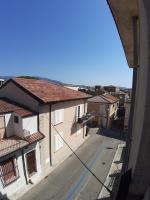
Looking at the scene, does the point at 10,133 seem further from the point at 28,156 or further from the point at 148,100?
the point at 148,100

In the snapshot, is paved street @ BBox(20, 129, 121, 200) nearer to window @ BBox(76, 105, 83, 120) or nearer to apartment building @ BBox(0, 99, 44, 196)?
apartment building @ BBox(0, 99, 44, 196)

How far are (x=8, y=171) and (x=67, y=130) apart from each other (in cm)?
909

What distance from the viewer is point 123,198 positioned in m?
1.78

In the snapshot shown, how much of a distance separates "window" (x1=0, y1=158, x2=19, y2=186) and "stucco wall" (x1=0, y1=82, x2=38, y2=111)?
467cm

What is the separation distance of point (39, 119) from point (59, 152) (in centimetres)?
575

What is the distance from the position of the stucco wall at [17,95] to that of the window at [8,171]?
4673 millimetres

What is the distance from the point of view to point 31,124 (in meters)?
14.0

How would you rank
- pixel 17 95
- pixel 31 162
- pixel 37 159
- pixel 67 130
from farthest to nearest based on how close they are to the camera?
pixel 67 130
pixel 17 95
pixel 37 159
pixel 31 162

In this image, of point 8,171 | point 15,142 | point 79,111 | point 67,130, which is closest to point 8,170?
point 8,171

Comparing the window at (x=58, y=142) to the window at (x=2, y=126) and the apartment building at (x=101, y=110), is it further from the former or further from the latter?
the apartment building at (x=101, y=110)

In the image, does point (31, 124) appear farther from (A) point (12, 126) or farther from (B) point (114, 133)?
(B) point (114, 133)

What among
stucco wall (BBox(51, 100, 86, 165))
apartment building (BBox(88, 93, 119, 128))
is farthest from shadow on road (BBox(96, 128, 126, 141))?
stucco wall (BBox(51, 100, 86, 165))

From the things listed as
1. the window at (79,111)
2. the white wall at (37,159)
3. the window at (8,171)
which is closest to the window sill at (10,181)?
the window at (8,171)

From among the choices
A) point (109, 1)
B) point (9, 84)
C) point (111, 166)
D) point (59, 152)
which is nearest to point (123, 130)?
point (111, 166)
